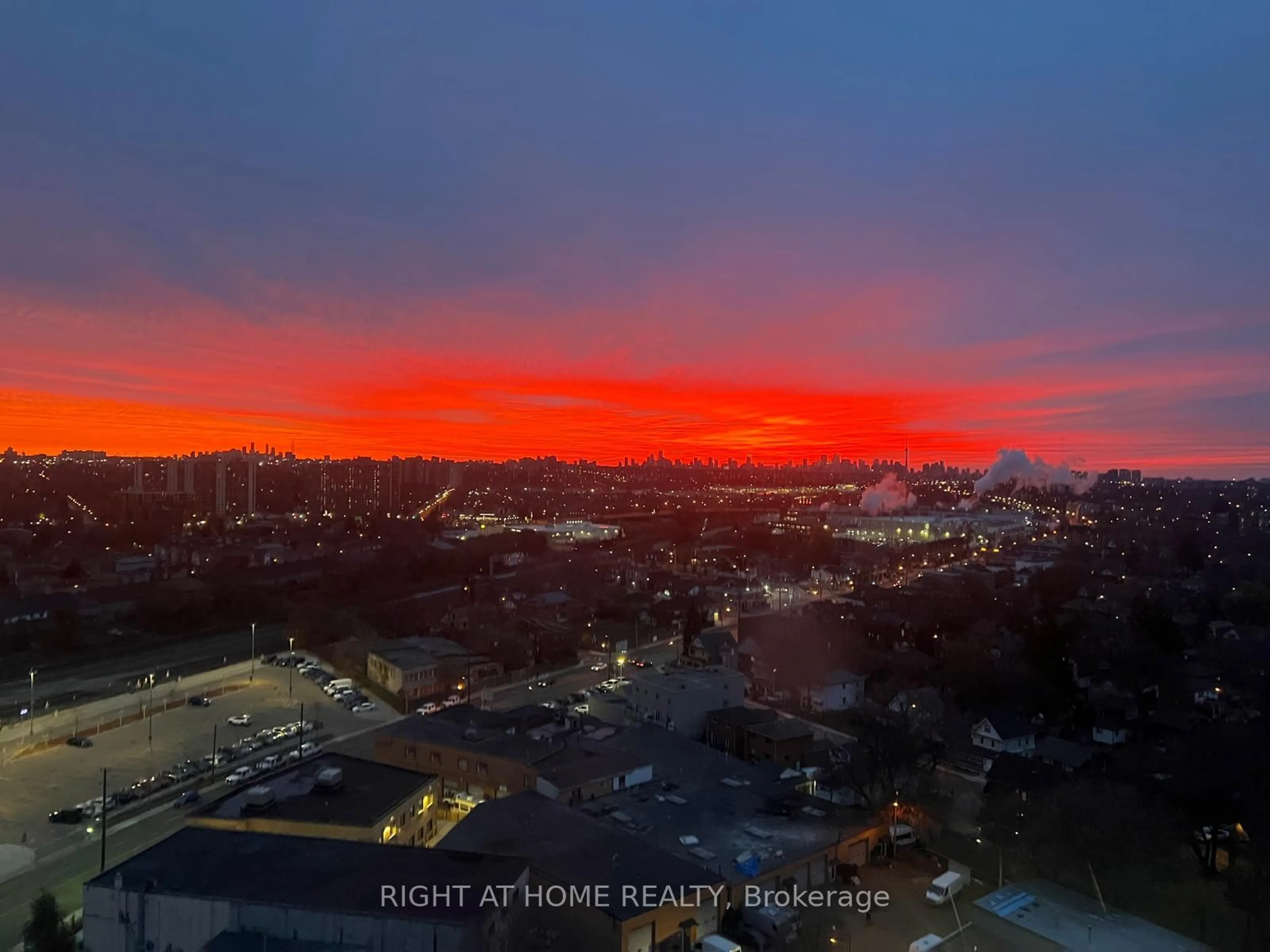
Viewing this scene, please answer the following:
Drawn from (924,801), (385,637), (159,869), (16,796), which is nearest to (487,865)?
(159,869)

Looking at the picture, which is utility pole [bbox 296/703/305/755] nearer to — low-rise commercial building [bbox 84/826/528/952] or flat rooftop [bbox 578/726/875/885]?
flat rooftop [bbox 578/726/875/885]

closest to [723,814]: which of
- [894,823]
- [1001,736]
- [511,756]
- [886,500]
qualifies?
[894,823]

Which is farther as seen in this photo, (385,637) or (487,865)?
(385,637)

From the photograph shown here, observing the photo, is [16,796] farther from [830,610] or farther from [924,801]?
[830,610]

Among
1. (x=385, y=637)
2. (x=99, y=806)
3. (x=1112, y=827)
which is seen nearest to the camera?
(x=1112, y=827)

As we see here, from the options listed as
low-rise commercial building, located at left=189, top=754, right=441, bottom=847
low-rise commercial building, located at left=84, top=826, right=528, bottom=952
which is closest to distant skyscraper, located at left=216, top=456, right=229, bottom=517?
low-rise commercial building, located at left=189, top=754, right=441, bottom=847

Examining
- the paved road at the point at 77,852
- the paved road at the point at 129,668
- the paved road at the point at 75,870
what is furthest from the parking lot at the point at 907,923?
the paved road at the point at 129,668
